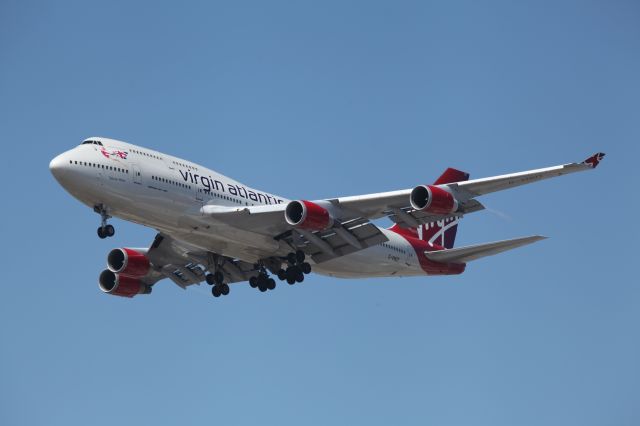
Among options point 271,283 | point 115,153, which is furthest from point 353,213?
point 115,153

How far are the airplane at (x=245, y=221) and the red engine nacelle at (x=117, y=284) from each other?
53 mm

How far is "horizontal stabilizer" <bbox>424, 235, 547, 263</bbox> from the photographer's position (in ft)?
151

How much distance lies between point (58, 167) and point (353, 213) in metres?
12.9

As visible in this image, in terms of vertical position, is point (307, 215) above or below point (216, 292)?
above

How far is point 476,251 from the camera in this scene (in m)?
49.8

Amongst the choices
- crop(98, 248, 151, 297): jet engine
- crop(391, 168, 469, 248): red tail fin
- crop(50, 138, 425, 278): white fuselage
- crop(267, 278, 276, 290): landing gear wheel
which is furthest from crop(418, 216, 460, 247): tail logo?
crop(98, 248, 151, 297): jet engine

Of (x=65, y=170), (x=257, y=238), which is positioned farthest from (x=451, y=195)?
(x=65, y=170)

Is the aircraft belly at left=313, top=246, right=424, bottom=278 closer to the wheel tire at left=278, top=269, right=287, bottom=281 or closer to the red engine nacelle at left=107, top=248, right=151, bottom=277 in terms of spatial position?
the wheel tire at left=278, top=269, right=287, bottom=281

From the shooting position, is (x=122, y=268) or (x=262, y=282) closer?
(x=262, y=282)

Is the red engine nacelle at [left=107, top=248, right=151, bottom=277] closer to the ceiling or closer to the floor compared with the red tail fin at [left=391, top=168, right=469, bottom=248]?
closer to the floor

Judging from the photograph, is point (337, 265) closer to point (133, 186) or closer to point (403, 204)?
Answer: point (403, 204)

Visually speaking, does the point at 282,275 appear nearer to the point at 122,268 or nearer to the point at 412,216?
the point at 412,216

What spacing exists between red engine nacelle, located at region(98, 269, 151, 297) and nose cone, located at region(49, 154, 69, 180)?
12699 mm

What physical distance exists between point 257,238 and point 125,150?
7.22 meters
